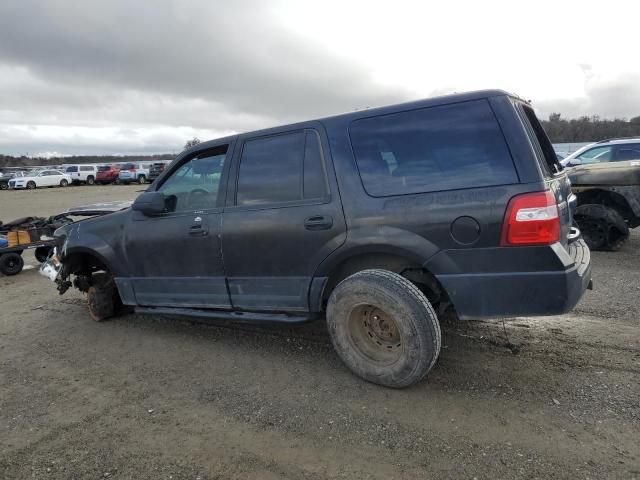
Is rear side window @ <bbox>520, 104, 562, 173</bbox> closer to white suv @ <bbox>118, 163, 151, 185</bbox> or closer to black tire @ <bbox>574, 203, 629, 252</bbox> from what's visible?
black tire @ <bbox>574, 203, 629, 252</bbox>

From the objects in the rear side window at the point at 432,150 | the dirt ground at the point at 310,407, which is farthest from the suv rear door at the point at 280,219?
the dirt ground at the point at 310,407

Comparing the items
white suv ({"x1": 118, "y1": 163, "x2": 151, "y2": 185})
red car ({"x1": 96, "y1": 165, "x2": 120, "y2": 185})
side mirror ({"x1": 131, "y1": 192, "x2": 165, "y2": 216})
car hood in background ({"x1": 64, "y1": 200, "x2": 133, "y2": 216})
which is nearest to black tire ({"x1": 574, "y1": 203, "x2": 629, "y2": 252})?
side mirror ({"x1": 131, "y1": 192, "x2": 165, "y2": 216})

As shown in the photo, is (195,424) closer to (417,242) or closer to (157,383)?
(157,383)

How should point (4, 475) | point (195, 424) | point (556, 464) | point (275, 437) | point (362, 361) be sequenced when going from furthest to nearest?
point (362, 361)
point (195, 424)
point (275, 437)
point (4, 475)
point (556, 464)

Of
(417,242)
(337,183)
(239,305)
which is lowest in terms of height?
(239,305)

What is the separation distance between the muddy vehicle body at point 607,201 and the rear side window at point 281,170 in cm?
563

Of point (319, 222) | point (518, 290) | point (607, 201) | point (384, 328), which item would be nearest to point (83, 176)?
point (607, 201)

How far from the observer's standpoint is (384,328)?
328 centimetres

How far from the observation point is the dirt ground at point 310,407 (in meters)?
2.46

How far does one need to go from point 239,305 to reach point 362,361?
4.01 ft

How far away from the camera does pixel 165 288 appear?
425 cm

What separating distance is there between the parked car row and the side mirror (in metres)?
32.8

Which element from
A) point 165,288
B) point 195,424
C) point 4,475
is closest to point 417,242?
point 195,424

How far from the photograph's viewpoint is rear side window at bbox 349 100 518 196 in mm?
2824
